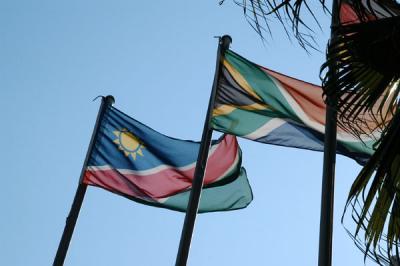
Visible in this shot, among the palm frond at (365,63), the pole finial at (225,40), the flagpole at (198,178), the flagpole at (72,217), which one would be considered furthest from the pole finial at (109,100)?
the palm frond at (365,63)

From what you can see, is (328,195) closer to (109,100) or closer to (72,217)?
(72,217)

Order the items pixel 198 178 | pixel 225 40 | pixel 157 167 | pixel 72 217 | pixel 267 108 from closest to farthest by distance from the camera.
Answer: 1. pixel 198 178
2. pixel 72 217
3. pixel 267 108
4. pixel 225 40
5. pixel 157 167

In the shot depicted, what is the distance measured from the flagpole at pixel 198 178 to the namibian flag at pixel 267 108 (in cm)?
9

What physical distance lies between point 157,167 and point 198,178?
2.16 meters

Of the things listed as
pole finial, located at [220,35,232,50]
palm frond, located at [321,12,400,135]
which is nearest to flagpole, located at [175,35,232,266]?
pole finial, located at [220,35,232,50]

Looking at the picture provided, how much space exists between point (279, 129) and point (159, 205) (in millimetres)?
1913

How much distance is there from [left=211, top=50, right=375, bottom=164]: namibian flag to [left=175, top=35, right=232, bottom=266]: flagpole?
90mm

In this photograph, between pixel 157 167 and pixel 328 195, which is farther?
pixel 157 167

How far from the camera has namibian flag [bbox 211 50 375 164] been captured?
800 cm

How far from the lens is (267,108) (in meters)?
8.25

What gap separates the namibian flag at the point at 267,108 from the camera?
315 inches

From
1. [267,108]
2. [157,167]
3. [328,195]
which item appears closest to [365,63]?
[328,195]

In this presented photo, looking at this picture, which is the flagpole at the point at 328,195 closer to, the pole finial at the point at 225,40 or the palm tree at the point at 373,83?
the palm tree at the point at 373,83

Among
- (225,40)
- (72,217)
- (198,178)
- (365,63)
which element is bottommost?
(72,217)
